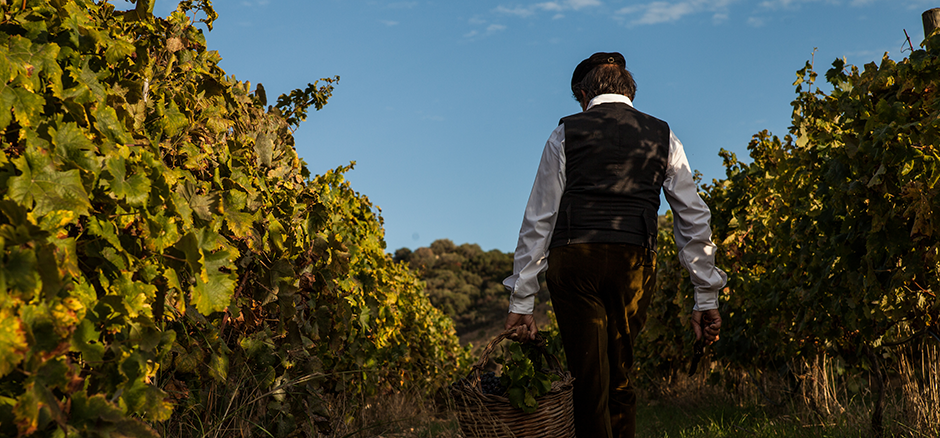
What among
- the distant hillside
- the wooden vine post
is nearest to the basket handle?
the wooden vine post

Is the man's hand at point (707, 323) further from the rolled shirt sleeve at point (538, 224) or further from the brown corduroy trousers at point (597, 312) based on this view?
the rolled shirt sleeve at point (538, 224)

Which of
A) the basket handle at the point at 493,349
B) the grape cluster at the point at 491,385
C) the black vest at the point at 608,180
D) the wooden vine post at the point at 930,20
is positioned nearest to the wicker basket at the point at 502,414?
the basket handle at the point at 493,349

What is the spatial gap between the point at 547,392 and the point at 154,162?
160cm

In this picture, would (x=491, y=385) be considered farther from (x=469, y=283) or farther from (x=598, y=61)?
(x=469, y=283)

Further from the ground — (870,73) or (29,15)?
(870,73)

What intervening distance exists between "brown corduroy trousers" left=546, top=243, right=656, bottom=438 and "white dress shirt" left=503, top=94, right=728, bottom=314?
0.10 m

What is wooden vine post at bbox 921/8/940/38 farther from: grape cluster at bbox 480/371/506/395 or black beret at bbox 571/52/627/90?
grape cluster at bbox 480/371/506/395

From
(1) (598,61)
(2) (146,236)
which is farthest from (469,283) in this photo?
(2) (146,236)

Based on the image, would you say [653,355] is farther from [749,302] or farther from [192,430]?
[192,430]

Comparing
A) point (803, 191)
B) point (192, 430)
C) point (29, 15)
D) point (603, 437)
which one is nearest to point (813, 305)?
point (803, 191)

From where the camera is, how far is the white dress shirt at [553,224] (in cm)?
267

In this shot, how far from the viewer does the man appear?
8.50 feet

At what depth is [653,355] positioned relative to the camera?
741 centimetres

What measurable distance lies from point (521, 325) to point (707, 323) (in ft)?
2.91
